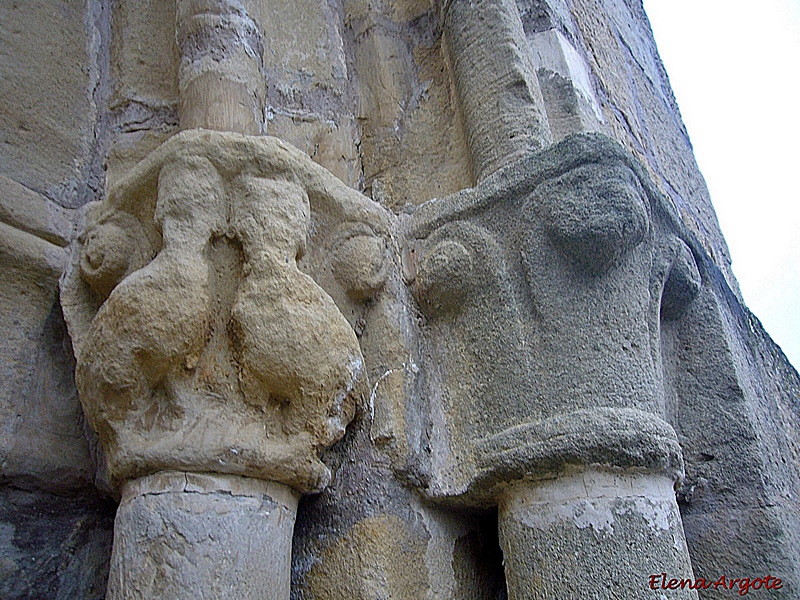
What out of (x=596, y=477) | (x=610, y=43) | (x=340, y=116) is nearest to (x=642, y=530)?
(x=596, y=477)

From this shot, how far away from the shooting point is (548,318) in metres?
1.06

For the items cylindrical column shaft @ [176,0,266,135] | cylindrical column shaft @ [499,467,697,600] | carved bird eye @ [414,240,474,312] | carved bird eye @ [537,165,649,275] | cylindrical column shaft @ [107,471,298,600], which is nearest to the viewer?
cylindrical column shaft @ [107,471,298,600]

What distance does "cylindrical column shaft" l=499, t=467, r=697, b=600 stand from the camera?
35.3 inches

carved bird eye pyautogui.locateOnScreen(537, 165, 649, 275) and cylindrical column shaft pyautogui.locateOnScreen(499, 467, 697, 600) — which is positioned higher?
carved bird eye pyautogui.locateOnScreen(537, 165, 649, 275)

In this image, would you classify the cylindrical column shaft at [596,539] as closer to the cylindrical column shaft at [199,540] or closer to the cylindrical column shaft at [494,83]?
the cylindrical column shaft at [199,540]

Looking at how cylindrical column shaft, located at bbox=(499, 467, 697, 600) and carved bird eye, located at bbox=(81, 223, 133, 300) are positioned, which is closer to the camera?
cylindrical column shaft, located at bbox=(499, 467, 697, 600)

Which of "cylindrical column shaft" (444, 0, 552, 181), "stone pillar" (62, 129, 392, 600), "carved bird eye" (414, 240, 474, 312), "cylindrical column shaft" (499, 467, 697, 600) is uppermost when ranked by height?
"cylindrical column shaft" (444, 0, 552, 181)

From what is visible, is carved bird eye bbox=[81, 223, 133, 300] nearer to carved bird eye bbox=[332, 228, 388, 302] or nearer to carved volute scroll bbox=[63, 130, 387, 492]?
carved volute scroll bbox=[63, 130, 387, 492]

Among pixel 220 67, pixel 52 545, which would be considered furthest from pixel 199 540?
pixel 220 67

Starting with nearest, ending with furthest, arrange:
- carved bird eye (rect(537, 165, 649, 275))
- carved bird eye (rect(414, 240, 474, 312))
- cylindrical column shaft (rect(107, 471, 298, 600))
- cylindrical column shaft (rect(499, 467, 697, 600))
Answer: cylindrical column shaft (rect(107, 471, 298, 600)) → cylindrical column shaft (rect(499, 467, 697, 600)) → carved bird eye (rect(537, 165, 649, 275)) → carved bird eye (rect(414, 240, 474, 312))

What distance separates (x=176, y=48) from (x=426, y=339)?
88 centimetres

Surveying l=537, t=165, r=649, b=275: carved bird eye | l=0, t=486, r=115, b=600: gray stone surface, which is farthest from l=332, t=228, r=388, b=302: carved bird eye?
l=0, t=486, r=115, b=600: gray stone surface

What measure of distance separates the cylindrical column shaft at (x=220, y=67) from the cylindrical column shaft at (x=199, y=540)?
0.69 m

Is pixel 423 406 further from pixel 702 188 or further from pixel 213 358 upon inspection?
pixel 702 188
